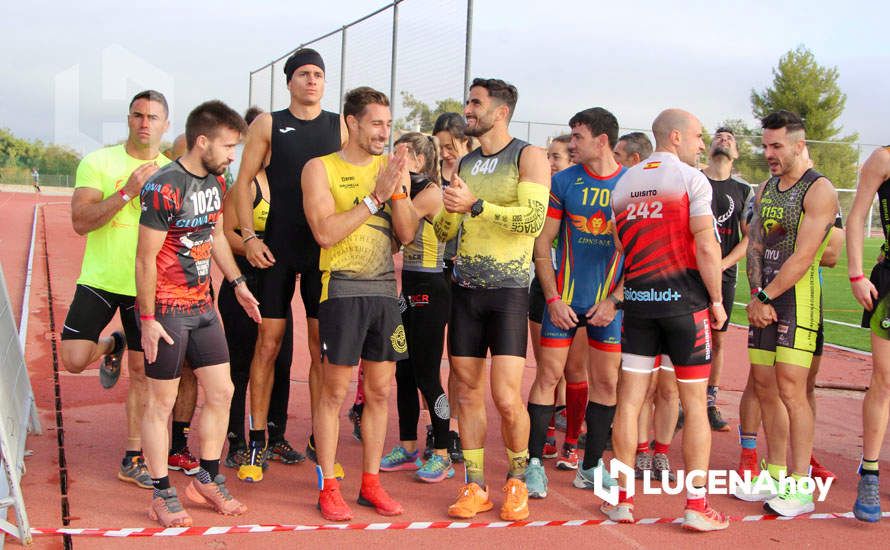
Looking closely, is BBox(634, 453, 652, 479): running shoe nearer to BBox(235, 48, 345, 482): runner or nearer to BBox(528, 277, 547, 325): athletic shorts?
BBox(528, 277, 547, 325): athletic shorts

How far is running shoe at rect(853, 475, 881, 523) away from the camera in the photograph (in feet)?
16.4

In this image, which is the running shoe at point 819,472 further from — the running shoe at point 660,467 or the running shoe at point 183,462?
the running shoe at point 183,462

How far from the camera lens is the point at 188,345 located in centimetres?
481

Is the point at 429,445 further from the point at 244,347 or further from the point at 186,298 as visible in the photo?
the point at 186,298

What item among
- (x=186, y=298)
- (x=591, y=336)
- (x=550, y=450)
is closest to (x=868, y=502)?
(x=591, y=336)

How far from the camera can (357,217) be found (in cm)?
474

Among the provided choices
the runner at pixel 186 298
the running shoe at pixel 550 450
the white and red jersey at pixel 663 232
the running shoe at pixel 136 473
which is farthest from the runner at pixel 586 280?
the running shoe at pixel 136 473

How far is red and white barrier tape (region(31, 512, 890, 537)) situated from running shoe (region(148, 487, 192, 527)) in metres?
→ 0.04

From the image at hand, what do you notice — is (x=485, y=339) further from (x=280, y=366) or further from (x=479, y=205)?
(x=280, y=366)

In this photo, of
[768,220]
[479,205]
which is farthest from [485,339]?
[768,220]

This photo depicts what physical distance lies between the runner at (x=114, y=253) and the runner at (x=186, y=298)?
73cm

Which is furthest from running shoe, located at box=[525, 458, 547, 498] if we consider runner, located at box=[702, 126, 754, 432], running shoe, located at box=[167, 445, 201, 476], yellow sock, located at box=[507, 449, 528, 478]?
runner, located at box=[702, 126, 754, 432]

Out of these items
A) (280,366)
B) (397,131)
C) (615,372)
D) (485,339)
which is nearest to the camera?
(485,339)

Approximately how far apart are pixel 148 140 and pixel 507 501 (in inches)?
121
